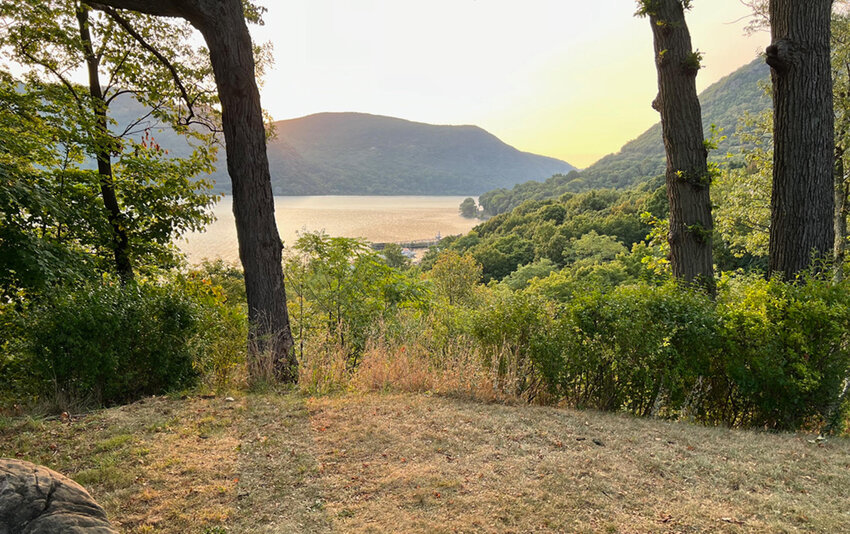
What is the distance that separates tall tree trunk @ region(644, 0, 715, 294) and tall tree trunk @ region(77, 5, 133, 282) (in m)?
8.89

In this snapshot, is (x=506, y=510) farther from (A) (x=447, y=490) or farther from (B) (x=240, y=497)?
(B) (x=240, y=497)

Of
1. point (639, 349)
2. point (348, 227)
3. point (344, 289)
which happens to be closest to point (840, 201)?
point (639, 349)

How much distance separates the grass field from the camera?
2.51 m

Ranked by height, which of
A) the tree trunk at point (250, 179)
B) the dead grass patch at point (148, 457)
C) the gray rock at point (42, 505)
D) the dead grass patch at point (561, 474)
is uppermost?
the tree trunk at point (250, 179)

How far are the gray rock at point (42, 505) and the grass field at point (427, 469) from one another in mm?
587

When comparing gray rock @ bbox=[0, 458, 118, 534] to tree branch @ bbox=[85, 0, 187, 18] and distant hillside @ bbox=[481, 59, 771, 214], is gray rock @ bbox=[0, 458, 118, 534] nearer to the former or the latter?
tree branch @ bbox=[85, 0, 187, 18]

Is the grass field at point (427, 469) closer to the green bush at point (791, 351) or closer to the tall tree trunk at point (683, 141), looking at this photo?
the green bush at point (791, 351)

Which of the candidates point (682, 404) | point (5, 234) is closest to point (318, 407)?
point (682, 404)

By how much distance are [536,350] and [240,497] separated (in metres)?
3.32

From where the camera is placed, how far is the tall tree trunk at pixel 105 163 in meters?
7.08

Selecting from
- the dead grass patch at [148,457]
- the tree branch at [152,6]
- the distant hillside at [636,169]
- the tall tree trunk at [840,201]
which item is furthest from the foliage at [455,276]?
the distant hillside at [636,169]

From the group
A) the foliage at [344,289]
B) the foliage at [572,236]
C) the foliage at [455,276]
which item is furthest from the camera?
the foliage at [572,236]

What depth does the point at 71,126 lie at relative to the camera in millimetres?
6566

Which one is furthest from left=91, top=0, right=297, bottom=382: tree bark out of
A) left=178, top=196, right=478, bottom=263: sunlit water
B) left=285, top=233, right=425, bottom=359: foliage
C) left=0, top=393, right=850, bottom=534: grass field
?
left=178, top=196, right=478, bottom=263: sunlit water
